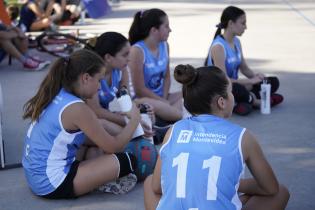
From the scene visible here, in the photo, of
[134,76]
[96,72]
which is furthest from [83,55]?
[134,76]

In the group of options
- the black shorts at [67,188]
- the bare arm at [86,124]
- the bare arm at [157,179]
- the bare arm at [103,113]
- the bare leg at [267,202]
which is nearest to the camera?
the bare arm at [157,179]

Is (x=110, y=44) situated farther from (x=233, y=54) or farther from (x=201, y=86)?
(x=201, y=86)

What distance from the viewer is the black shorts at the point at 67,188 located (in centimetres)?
418

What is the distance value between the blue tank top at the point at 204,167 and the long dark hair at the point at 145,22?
291 cm

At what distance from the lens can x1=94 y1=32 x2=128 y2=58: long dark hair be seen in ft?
16.3

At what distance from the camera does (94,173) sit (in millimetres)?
4207

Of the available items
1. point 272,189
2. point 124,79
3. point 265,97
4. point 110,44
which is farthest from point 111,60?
point 272,189

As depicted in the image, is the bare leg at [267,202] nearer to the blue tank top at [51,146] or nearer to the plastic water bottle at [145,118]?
the blue tank top at [51,146]

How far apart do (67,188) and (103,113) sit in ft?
3.04

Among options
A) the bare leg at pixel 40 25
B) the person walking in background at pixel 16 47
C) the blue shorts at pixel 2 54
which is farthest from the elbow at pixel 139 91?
the bare leg at pixel 40 25

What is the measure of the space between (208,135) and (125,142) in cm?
141

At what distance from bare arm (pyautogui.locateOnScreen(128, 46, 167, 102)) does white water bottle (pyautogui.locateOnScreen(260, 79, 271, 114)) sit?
1205 millimetres

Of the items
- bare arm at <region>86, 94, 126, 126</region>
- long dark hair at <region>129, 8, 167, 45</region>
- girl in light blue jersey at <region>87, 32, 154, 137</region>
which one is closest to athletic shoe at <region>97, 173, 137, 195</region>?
girl in light blue jersey at <region>87, 32, 154, 137</region>

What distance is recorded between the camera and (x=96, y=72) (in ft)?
13.4
